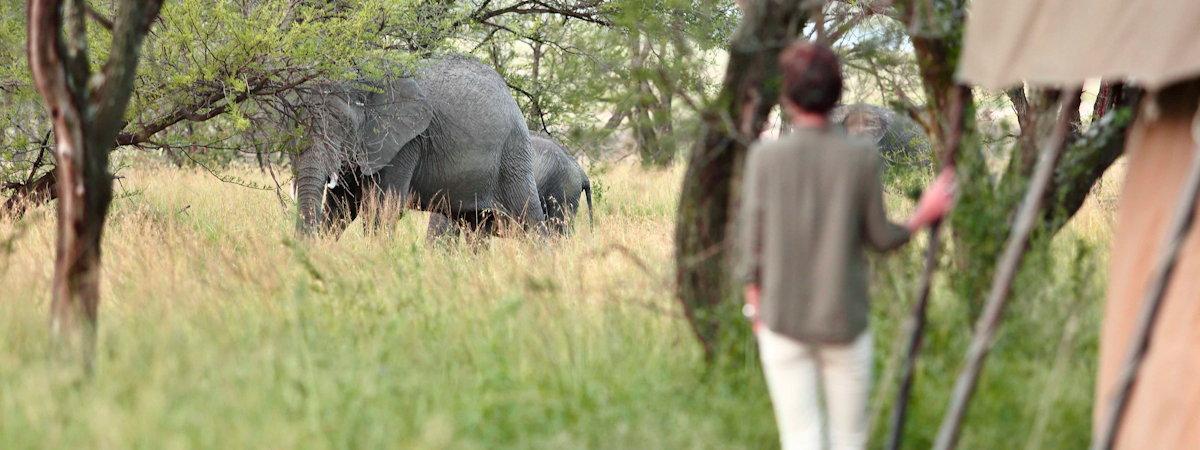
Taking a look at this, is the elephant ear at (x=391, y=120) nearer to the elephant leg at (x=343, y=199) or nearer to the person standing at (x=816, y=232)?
the elephant leg at (x=343, y=199)

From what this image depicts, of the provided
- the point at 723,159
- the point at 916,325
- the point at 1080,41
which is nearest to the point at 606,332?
the point at 723,159

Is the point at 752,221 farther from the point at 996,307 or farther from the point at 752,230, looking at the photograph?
the point at 996,307

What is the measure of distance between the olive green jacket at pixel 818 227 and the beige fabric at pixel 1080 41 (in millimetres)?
484

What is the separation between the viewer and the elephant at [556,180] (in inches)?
605

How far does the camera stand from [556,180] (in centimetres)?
1558

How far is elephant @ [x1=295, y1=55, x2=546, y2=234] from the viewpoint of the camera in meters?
12.0

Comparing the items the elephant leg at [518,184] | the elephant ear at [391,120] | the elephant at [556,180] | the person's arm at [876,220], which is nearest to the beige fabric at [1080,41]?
the person's arm at [876,220]

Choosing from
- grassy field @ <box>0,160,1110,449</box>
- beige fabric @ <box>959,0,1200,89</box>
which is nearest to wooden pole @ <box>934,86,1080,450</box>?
beige fabric @ <box>959,0,1200,89</box>

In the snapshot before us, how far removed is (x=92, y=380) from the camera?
5230 mm

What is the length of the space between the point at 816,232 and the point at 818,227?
0.6 inches

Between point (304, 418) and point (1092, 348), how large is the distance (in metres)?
3.02

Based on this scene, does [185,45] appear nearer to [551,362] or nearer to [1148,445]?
[551,362]

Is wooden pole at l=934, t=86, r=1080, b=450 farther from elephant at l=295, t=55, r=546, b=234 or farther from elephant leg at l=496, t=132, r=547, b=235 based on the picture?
elephant leg at l=496, t=132, r=547, b=235

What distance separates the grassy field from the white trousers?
260 millimetres
